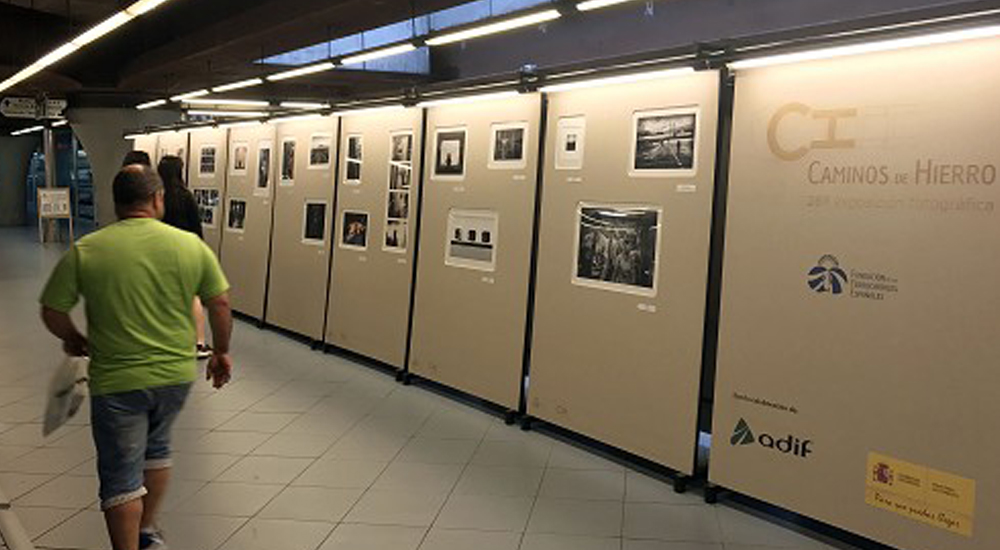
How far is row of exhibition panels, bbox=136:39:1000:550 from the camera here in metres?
3.07

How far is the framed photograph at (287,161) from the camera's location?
803 centimetres

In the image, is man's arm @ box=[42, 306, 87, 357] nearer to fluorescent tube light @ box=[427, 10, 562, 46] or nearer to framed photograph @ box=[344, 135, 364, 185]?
framed photograph @ box=[344, 135, 364, 185]

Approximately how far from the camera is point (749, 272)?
3.80m

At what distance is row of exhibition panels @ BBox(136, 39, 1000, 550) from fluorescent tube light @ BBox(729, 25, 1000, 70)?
5 centimetres

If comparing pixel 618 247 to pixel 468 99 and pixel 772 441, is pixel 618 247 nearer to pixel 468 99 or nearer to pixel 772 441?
pixel 772 441

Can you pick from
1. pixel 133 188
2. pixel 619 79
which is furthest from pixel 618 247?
pixel 133 188

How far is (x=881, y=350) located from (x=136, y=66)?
52.2ft

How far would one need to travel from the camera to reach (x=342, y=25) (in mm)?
11391

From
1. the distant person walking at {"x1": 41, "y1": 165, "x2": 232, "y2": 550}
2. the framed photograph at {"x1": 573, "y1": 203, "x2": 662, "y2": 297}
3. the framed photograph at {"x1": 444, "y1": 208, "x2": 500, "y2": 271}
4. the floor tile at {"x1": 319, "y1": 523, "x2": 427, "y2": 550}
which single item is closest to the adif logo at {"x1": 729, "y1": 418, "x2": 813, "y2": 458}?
the framed photograph at {"x1": 573, "y1": 203, "x2": 662, "y2": 297}

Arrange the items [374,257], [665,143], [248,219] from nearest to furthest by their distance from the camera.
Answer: [665,143], [374,257], [248,219]

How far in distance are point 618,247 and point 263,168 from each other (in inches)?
218

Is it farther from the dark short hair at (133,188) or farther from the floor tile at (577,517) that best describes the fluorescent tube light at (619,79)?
the dark short hair at (133,188)

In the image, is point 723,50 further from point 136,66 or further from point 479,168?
point 136,66

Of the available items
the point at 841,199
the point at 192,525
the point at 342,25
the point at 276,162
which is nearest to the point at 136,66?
the point at 342,25
